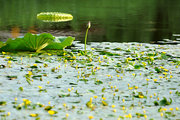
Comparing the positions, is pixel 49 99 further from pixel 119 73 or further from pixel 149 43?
pixel 149 43

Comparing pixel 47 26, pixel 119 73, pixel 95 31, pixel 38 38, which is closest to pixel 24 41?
pixel 38 38

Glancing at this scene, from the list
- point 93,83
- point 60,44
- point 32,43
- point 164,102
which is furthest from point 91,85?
point 60,44

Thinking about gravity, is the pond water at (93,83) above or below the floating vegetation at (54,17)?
below

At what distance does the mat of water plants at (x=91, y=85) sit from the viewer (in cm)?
576

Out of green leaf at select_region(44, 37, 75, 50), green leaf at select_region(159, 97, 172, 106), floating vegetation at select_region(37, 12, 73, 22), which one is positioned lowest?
green leaf at select_region(159, 97, 172, 106)

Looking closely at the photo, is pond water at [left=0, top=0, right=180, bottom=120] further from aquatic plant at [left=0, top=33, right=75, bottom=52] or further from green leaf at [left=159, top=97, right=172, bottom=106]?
aquatic plant at [left=0, top=33, right=75, bottom=52]

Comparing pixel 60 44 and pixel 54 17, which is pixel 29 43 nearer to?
pixel 60 44

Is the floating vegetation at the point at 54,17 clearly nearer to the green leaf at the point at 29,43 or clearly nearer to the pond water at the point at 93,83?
the pond water at the point at 93,83

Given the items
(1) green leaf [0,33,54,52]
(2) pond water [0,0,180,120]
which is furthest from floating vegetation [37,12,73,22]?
(1) green leaf [0,33,54,52]

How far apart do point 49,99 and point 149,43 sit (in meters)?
6.82

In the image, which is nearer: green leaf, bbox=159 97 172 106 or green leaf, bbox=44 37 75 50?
green leaf, bbox=159 97 172 106

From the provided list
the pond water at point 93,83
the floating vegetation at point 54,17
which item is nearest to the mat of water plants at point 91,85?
the pond water at point 93,83

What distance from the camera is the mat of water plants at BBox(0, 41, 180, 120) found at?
18.9ft

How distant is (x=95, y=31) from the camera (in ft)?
52.0
